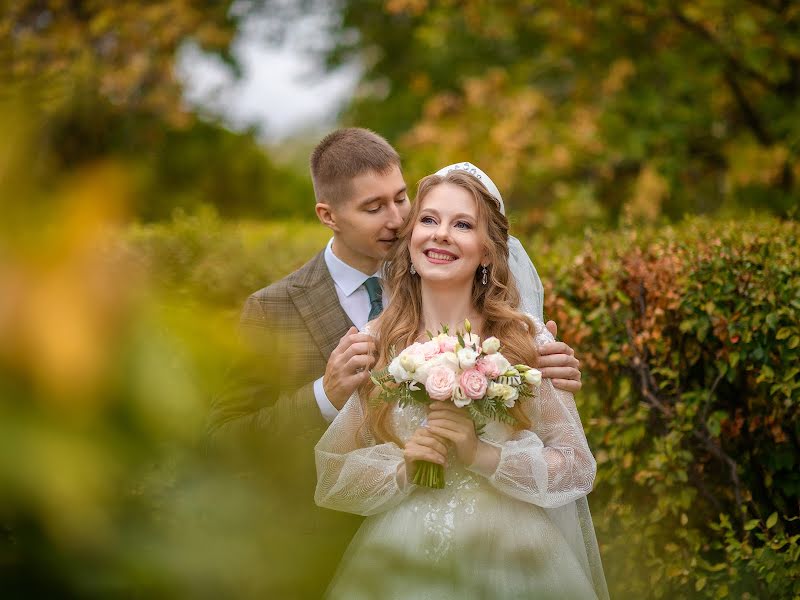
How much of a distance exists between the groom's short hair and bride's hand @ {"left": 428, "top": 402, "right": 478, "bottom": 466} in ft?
3.32

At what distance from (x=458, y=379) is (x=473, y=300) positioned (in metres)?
0.65

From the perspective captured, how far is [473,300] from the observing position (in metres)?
3.37

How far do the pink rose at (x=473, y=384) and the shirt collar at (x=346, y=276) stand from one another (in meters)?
0.90

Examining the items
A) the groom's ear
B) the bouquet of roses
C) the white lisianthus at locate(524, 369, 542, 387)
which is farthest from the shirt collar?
the white lisianthus at locate(524, 369, 542, 387)

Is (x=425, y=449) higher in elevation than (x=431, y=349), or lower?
lower

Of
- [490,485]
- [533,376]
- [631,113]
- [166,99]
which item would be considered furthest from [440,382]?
[166,99]

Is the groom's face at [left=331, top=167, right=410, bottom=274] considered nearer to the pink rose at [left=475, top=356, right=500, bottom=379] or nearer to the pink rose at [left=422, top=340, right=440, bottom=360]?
the pink rose at [left=422, top=340, right=440, bottom=360]

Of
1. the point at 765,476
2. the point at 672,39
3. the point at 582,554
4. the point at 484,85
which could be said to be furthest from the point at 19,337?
the point at 484,85

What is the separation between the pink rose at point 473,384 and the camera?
2.74m

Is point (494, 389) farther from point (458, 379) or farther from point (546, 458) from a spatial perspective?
point (546, 458)

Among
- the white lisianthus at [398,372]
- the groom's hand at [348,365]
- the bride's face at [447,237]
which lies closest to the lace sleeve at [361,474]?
the groom's hand at [348,365]

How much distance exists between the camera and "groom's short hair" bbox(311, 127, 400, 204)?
11.5ft

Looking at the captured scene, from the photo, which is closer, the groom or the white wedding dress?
the white wedding dress

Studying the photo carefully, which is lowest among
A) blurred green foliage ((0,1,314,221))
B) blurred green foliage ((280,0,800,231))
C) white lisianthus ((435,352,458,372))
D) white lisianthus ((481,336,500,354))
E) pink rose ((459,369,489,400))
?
pink rose ((459,369,489,400))
